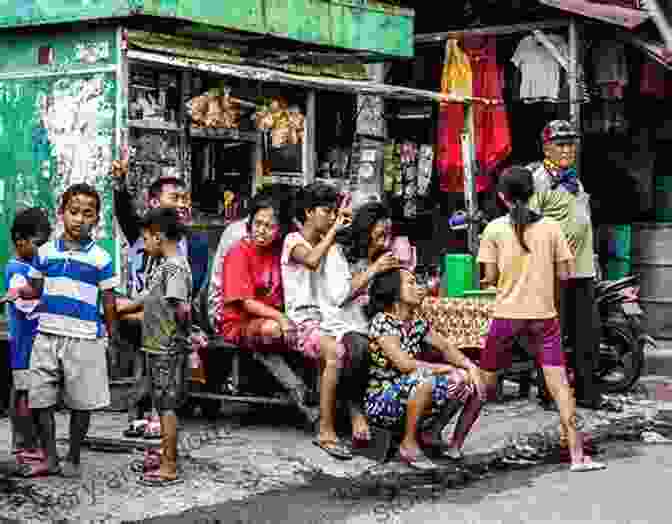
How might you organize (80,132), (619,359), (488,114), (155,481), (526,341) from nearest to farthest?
(155,481)
(526,341)
(80,132)
(619,359)
(488,114)

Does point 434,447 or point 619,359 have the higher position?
point 619,359

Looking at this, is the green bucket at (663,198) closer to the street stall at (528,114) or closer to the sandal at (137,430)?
the street stall at (528,114)

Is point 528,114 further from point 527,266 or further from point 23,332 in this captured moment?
point 23,332

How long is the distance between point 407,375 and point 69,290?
2064 millimetres

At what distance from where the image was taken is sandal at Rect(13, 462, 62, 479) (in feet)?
20.9

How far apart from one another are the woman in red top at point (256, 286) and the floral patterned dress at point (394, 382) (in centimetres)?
67

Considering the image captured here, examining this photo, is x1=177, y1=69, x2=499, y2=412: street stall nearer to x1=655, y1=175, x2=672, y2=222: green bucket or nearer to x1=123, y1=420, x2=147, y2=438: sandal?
x1=123, y1=420, x2=147, y2=438: sandal

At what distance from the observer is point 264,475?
676cm

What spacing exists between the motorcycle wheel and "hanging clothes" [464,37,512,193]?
329 cm

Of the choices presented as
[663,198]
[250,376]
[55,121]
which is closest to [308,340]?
[250,376]

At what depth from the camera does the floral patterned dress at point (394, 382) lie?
7.15 metres

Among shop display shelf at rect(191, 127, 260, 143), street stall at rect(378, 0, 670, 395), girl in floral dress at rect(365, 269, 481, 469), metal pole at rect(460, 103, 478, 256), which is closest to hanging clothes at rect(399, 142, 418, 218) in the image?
street stall at rect(378, 0, 670, 395)

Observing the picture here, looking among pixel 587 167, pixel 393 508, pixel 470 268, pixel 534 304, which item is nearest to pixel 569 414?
pixel 534 304

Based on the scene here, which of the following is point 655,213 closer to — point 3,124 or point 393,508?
point 3,124
